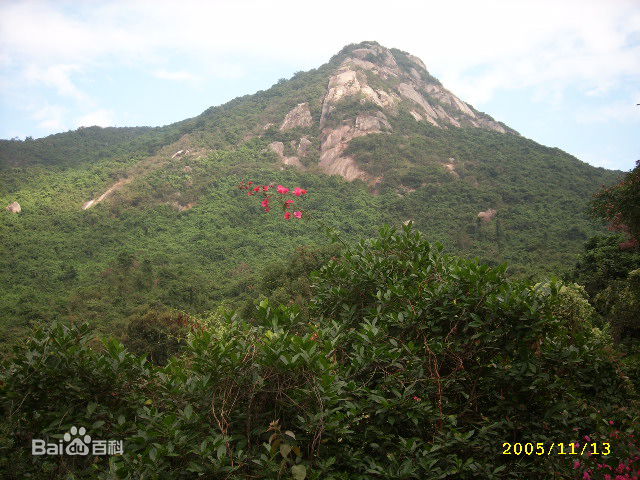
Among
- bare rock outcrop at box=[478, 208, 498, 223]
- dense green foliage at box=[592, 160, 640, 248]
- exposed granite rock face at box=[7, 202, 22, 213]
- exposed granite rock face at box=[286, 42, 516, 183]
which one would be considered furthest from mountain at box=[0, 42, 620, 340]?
dense green foliage at box=[592, 160, 640, 248]

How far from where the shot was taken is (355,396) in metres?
2.19

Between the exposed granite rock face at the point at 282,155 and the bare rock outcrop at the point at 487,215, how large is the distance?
2144cm

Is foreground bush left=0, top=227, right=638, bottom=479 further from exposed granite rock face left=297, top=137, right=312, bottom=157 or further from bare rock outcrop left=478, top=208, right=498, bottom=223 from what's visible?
exposed granite rock face left=297, top=137, right=312, bottom=157

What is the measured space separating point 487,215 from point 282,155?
2532 cm

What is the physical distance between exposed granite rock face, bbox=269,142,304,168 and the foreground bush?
1938 inches

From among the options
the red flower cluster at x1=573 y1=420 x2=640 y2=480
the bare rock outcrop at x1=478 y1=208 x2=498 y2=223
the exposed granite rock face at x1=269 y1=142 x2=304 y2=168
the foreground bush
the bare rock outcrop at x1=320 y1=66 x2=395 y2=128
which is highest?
the bare rock outcrop at x1=320 y1=66 x2=395 y2=128

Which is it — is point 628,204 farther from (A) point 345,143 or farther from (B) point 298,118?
(B) point 298,118

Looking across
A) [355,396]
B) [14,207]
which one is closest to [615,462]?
[355,396]

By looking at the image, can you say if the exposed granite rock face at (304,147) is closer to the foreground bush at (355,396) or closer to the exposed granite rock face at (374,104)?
the exposed granite rock face at (374,104)

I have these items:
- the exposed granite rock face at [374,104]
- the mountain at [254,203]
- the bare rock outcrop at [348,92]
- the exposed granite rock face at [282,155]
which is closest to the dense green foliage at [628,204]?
the mountain at [254,203]

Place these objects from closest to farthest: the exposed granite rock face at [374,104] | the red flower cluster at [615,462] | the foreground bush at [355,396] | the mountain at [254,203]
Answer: the foreground bush at [355,396]
the red flower cluster at [615,462]
the mountain at [254,203]
the exposed granite rock face at [374,104]

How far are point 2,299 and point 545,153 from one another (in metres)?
56.0

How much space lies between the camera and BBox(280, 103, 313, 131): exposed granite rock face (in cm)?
5712

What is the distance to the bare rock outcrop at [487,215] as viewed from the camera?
37812 mm
